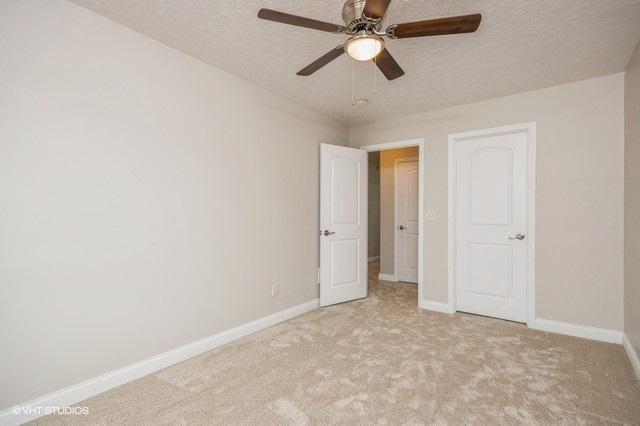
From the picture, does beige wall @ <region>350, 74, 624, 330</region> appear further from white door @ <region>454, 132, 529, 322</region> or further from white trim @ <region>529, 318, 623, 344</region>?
white door @ <region>454, 132, 529, 322</region>

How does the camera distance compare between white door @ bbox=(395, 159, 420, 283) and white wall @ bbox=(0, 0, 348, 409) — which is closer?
white wall @ bbox=(0, 0, 348, 409)

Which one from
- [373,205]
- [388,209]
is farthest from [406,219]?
[373,205]

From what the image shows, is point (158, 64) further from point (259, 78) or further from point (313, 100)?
point (313, 100)

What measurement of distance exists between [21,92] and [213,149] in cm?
126

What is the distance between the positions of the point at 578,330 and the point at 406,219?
2702 millimetres

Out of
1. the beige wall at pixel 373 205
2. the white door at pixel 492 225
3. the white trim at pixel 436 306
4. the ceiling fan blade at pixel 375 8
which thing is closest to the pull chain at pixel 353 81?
the ceiling fan blade at pixel 375 8

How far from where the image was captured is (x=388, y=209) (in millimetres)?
5523

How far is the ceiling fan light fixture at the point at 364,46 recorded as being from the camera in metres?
1.65

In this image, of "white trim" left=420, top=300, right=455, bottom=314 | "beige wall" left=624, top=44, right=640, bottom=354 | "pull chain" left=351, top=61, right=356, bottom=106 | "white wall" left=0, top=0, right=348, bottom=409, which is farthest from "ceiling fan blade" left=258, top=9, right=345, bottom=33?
"white trim" left=420, top=300, right=455, bottom=314

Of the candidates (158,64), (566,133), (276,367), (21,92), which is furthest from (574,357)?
(21,92)

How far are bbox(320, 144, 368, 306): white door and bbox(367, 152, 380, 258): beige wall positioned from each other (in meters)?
3.29

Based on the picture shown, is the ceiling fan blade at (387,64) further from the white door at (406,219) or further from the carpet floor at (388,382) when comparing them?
the white door at (406,219)

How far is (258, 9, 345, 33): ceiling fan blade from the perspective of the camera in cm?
157

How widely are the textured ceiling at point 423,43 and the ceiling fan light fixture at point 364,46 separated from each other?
0.42m
